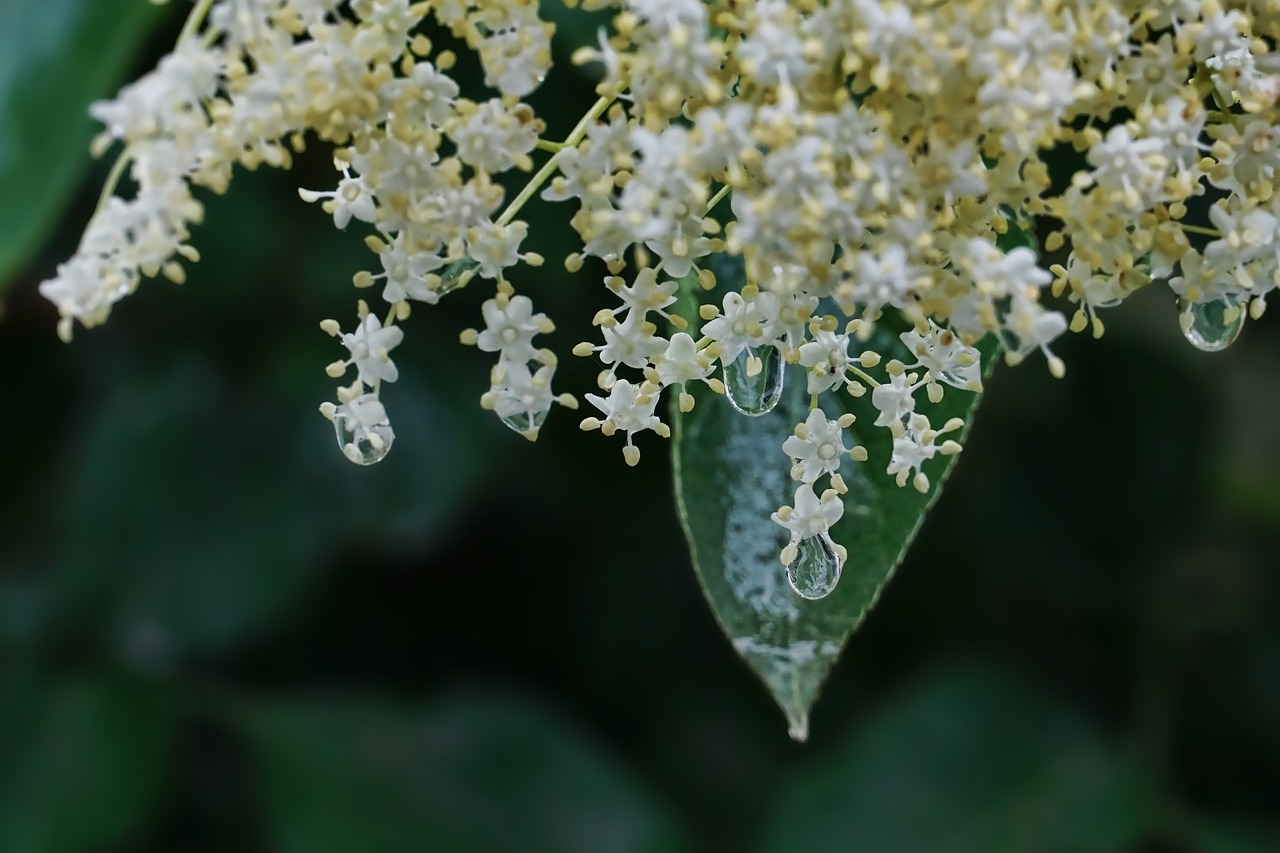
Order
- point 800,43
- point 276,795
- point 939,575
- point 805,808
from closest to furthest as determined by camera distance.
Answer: point 800,43 < point 805,808 < point 276,795 < point 939,575

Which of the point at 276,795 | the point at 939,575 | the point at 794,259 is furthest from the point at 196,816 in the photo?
the point at 794,259

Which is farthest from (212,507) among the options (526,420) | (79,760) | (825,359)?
(825,359)

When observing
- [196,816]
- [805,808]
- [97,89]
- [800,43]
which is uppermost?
[800,43]

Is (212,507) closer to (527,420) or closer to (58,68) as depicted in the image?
(58,68)

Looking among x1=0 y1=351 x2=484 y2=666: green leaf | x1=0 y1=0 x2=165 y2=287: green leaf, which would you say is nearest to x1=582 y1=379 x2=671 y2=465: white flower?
x1=0 y1=0 x2=165 y2=287: green leaf

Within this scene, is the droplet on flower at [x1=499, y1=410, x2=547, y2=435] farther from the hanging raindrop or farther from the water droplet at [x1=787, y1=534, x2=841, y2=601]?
the water droplet at [x1=787, y1=534, x2=841, y2=601]

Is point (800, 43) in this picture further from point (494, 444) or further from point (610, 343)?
point (494, 444)
